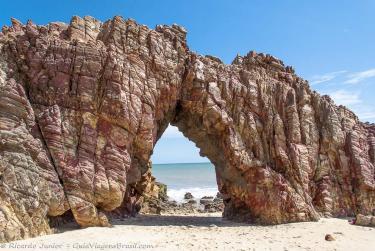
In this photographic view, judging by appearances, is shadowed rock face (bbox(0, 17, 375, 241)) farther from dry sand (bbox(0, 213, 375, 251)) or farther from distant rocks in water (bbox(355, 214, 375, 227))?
distant rocks in water (bbox(355, 214, 375, 227))

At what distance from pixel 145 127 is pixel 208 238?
8278mm

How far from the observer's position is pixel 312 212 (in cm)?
2567

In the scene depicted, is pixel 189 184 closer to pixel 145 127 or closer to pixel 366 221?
pixel 366 221

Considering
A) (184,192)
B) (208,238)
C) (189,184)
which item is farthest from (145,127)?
(189,184)

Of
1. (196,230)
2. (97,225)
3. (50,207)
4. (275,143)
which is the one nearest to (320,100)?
(275,143)

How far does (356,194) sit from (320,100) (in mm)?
8536

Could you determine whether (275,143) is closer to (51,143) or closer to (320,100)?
Answer: (320,100)

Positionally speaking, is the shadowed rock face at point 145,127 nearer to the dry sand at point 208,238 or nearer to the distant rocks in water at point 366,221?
the dry sand at point 208,238

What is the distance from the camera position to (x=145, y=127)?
23078 millimetres

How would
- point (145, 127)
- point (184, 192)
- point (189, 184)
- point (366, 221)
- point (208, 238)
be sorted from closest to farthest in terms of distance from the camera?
point (208, 238), point (145, 127), point (366, 221), point (184, 192), point (189, 184)

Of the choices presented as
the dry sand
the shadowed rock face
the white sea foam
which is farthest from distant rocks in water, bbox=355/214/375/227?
the white sea foam

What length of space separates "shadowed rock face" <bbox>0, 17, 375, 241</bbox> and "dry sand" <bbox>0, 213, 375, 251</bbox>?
1340 millimetres

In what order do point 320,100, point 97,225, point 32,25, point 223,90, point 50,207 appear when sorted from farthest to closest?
point 320,100 → point 223,90 → point 32,25 → point 97,225 → point 50,207

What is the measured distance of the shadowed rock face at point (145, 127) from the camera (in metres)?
18.9
